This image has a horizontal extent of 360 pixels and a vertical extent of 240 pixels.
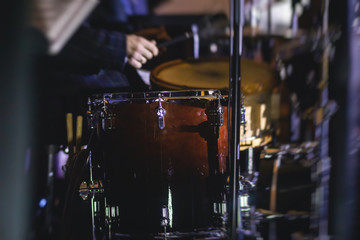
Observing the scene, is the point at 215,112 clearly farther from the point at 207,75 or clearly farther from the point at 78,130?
the point at 78,130

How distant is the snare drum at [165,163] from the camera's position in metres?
1.11

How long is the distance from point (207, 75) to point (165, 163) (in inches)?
18.3

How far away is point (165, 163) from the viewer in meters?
1.12

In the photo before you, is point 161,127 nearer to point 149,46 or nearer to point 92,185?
point 92,185

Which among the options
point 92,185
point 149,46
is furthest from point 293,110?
point 92,185

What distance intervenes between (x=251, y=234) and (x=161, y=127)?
65 centimetres

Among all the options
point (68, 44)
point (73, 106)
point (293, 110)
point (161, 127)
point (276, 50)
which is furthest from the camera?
point (276, 50)

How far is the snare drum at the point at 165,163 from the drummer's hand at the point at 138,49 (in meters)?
0.48

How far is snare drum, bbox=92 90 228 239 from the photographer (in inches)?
43.8

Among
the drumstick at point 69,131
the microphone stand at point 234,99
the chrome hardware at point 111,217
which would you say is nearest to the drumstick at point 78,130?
the drumstick at point 69,131

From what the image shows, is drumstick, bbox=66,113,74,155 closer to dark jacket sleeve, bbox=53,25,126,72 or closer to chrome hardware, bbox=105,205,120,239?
dark jacket sleeve, bbox=53,25,126,72

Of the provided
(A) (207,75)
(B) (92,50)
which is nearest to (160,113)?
(A) (207,75)

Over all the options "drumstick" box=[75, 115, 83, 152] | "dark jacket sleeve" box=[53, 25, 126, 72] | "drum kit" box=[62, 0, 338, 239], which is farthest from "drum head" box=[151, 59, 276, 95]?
"drumstick" box=[75, 115, 83, 152]

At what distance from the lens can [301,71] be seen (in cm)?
183
